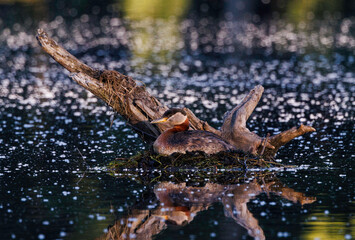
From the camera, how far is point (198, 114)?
20.8 meters

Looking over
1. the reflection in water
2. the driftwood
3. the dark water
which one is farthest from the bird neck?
the reflection in water

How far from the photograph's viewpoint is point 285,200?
11.3 meters

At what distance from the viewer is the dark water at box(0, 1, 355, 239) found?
10.1 m

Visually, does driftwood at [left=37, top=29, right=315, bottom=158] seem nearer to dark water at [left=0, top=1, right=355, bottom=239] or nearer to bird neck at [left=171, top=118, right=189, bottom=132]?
bird neck at [left=171, top=118, right=189, bottom=132]

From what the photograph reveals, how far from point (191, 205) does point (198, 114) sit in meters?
9.94

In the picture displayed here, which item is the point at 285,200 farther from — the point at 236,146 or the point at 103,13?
the point at 103,13

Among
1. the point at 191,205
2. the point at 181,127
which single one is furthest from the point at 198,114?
the point at 191,205

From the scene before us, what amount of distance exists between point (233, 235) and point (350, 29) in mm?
38093

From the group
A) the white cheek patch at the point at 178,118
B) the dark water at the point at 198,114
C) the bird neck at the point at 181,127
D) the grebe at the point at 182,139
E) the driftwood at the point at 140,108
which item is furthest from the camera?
the driftwood at the point at 140,108

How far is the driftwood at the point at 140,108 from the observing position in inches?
570

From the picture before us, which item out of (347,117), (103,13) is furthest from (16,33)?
(347,117)

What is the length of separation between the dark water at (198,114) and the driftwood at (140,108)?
30.4 inches

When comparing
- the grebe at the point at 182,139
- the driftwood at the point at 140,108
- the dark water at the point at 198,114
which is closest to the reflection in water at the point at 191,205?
the dark water at the point at 198,114

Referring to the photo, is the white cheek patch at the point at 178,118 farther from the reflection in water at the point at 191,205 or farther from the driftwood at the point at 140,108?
the reflection in water at the point at 191,205
